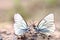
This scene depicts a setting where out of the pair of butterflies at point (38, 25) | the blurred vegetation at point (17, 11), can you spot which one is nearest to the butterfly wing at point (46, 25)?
the pair of butterflies at point (38, 25)

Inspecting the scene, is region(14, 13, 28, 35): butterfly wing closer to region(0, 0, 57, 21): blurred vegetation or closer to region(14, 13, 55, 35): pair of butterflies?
region(14, 13, 55, 35): pair of butterflies

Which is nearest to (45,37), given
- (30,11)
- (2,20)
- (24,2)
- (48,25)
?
(48,25)

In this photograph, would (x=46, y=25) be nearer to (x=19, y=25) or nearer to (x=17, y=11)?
(x=19, y=25)

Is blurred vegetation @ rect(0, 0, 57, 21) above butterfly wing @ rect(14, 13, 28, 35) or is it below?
above

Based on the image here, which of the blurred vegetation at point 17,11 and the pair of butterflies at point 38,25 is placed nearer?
the pair of butterflies at point 38,25

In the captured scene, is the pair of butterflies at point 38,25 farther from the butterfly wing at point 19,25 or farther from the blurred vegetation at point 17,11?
the blurred vegetation at point 17,11

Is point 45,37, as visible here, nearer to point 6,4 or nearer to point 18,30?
point 18,30

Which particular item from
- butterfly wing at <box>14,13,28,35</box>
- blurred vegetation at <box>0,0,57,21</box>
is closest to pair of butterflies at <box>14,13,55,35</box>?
butterfly wing at <box>14,13,28,35</box>
